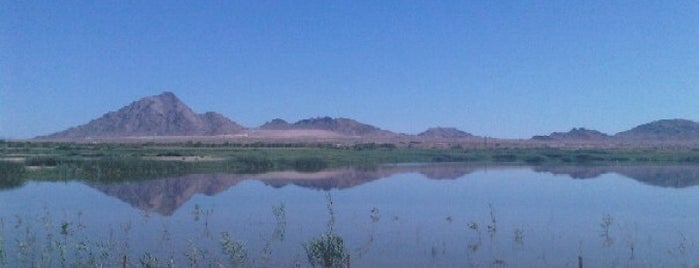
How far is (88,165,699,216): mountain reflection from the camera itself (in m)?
22.5

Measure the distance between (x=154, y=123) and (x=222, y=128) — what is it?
48.5 ft

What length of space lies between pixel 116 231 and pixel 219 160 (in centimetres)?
2388

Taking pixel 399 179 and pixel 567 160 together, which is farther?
pixel 567 160

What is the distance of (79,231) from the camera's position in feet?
48.1

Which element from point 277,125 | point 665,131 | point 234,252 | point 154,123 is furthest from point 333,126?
point 234,252

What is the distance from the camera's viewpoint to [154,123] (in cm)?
14700

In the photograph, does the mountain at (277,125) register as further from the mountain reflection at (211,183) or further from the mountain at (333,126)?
the mountain reflection at (211,183)

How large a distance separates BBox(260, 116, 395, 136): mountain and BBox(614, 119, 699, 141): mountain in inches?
1941

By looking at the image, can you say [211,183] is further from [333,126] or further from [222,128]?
→ [333,126]

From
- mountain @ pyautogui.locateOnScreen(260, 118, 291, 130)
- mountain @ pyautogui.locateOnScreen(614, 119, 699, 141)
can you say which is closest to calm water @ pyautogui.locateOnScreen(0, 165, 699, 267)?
mountain @ pyautogui.locateOnScreen(614, 119, 699, 141)

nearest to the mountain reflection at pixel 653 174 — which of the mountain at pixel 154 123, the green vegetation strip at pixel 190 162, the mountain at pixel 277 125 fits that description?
the green vegetation strip at pixel 190 162

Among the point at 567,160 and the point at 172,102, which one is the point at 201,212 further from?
the point at 172,102

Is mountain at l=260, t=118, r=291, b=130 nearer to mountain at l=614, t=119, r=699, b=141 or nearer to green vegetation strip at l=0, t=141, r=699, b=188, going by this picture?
mountain at l=614, t=119, r=699, b=141

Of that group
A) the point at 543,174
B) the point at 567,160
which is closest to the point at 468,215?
the point at 543,174
